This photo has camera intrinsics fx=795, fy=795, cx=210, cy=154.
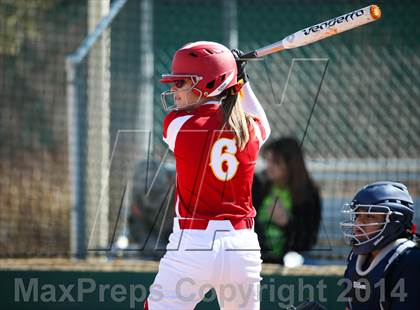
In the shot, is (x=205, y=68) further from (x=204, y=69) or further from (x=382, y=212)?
(x=382, y=212)

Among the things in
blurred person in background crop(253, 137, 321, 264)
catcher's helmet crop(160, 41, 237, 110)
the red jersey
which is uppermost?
catcher's helmet crop(160, 41, 237, 110)

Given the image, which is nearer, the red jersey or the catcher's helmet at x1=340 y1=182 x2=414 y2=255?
the catcher's helmet at x1=340 y1=182 x2=414 y2=255

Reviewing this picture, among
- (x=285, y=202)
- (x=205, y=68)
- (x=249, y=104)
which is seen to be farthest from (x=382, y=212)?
(x=285, y=202)

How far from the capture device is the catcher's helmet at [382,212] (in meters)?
3.56

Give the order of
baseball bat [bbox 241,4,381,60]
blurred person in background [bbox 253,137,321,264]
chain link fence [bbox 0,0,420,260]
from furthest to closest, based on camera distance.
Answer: chain link fence [bbox 0,0,420,260], blurred person in background [bbox 253,137,321,264], baseball bat [bbox 241,4,381,60]

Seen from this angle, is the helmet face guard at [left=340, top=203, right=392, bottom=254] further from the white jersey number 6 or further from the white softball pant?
the white jersey number 6

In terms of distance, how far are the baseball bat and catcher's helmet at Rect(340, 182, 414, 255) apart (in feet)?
2.61

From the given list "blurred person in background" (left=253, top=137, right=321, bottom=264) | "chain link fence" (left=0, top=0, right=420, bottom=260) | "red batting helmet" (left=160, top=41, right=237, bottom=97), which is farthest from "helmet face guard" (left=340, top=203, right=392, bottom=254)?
"chain link fence" (left=0, top=0, right=420, bottom=260)

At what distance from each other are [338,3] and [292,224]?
2.09m

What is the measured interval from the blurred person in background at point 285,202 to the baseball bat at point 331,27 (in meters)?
2.07

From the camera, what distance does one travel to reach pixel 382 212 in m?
3.56

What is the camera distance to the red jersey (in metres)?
3.76

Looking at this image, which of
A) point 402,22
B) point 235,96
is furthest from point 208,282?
point 402,22

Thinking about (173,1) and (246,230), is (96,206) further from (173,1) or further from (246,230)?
(246,230)
